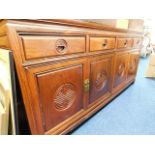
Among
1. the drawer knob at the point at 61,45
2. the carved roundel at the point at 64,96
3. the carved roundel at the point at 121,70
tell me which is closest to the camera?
the drawer knob at the point at 61,45

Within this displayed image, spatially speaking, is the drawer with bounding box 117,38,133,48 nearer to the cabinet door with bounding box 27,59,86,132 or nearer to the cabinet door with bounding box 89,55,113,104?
the cabinet door with bounding box 89,55,113,104

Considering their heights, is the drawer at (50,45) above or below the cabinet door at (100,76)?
above

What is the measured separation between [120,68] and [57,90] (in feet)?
3.00

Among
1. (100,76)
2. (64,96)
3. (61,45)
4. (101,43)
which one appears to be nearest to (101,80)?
(100,76)

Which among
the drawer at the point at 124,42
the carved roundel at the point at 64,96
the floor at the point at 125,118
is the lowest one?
the floor at the point at 125,118

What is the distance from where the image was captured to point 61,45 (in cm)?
68

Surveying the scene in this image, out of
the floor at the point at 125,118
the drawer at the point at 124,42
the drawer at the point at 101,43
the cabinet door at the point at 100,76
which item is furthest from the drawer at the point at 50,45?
the floor at the point at 125,118

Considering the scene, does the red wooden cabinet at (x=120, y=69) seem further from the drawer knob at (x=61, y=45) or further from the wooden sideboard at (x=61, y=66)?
the drawer knob at (x=61, y=45)

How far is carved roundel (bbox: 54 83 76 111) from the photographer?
770mm

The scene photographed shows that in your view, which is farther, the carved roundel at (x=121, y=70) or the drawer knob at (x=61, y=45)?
the carved roundel at (x=121, y=70)

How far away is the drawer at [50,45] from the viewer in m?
0.55
